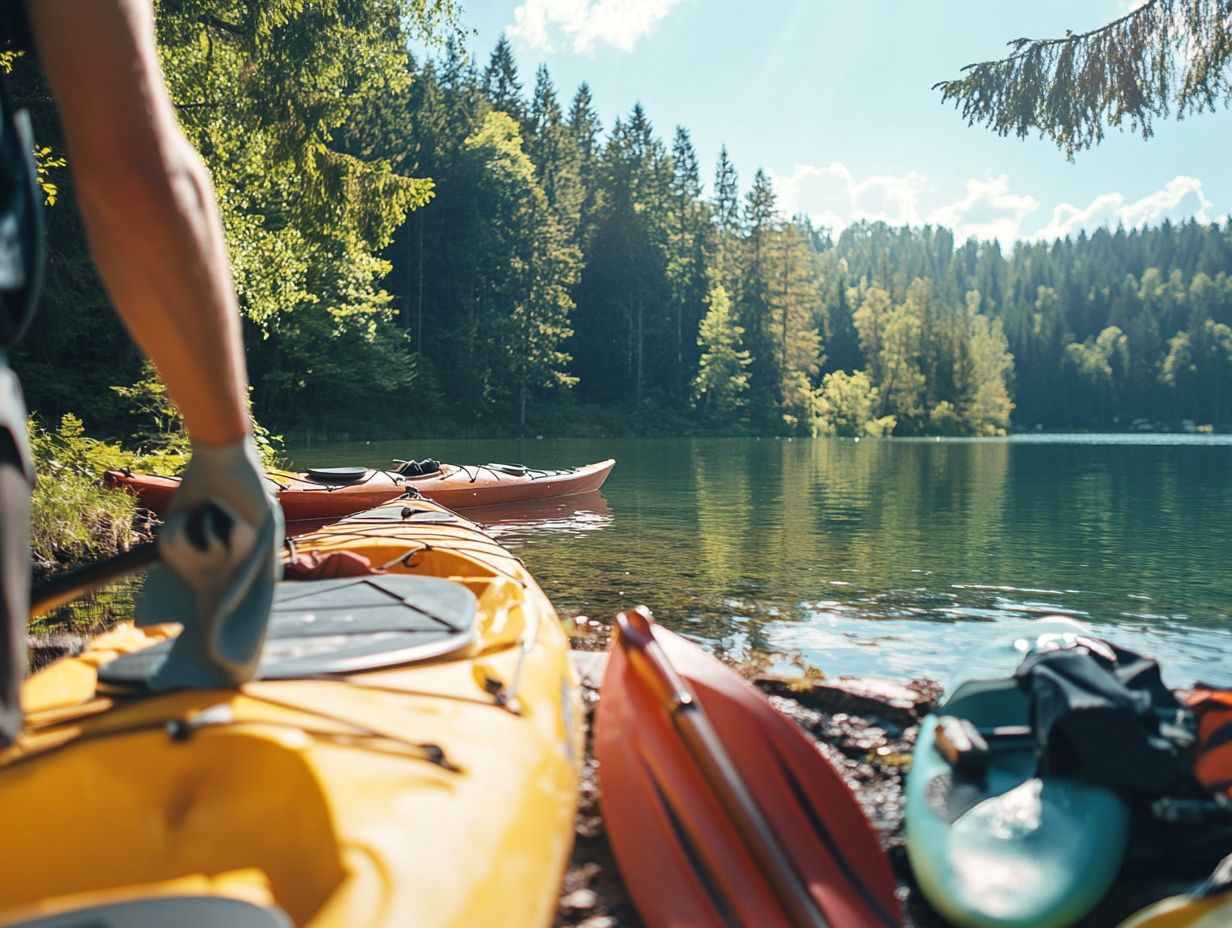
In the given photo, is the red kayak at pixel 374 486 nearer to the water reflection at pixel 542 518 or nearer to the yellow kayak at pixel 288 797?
the water reflection at pixel 542 518

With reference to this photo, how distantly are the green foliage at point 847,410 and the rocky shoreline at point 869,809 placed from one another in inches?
2131

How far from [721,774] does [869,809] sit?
0.93 meters

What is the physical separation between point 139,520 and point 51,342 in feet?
17.4

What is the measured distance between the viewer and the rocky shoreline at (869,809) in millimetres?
2520

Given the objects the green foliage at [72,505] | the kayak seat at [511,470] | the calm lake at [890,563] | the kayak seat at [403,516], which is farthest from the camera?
the kayak seat at [511,470]

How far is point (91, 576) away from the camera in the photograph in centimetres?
175

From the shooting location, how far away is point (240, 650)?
173cm

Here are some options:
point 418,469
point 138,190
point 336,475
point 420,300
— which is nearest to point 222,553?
point 138,190

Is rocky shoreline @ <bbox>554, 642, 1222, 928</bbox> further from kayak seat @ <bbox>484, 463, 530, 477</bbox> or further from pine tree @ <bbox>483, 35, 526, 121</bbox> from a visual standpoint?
pine tree @ <bbox>483, 35, 526, 121</bbox>

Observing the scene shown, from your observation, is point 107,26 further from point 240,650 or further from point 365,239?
point 365,239

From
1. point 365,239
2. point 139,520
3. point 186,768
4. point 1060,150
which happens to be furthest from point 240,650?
point 365,239

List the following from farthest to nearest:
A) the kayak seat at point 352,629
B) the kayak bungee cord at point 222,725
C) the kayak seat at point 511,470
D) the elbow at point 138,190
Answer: the kayak seat at point 511,470 → the kayak seat at point 352,629 → the kayak bungee cord at point 222,725 → the elbow at point 138,190

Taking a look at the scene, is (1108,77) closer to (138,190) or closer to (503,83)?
(138,190)

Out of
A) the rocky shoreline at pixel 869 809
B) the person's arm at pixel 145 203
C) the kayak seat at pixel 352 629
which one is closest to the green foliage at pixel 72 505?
the rocky shoreline at pixel 869 809
